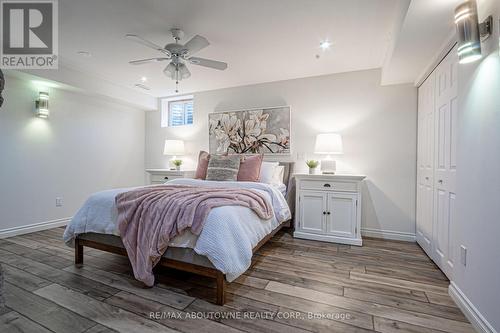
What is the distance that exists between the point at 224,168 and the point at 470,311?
2696mm

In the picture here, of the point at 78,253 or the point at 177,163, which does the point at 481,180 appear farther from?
the point at 177,163

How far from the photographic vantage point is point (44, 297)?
179 centimetres

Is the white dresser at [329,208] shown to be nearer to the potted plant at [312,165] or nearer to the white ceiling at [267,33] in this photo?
the potted plant at [312,165]

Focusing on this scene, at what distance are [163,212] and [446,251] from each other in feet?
8.26

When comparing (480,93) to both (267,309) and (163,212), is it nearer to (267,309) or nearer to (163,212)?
(267,309)

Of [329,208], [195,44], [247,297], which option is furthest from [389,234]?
[195,44]

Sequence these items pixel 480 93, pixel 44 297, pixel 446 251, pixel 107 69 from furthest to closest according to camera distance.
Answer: pixel 107 69
pixel 446 251
pixel 44 297
pixel 480 93

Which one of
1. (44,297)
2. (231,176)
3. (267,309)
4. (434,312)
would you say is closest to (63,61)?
(231,176)

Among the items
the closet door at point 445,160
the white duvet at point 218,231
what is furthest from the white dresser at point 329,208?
the white duvet at point 218,231

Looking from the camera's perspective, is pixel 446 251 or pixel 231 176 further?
pixel 231 176

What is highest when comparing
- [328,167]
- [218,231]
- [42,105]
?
[42,105]

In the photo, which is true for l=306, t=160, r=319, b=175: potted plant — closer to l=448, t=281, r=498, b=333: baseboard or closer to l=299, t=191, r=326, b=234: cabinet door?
l=299, t=191, r=326, b=234: cabinet door

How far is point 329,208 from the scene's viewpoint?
122 inches

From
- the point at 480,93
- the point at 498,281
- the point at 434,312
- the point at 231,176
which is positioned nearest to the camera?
the point at 498,281
